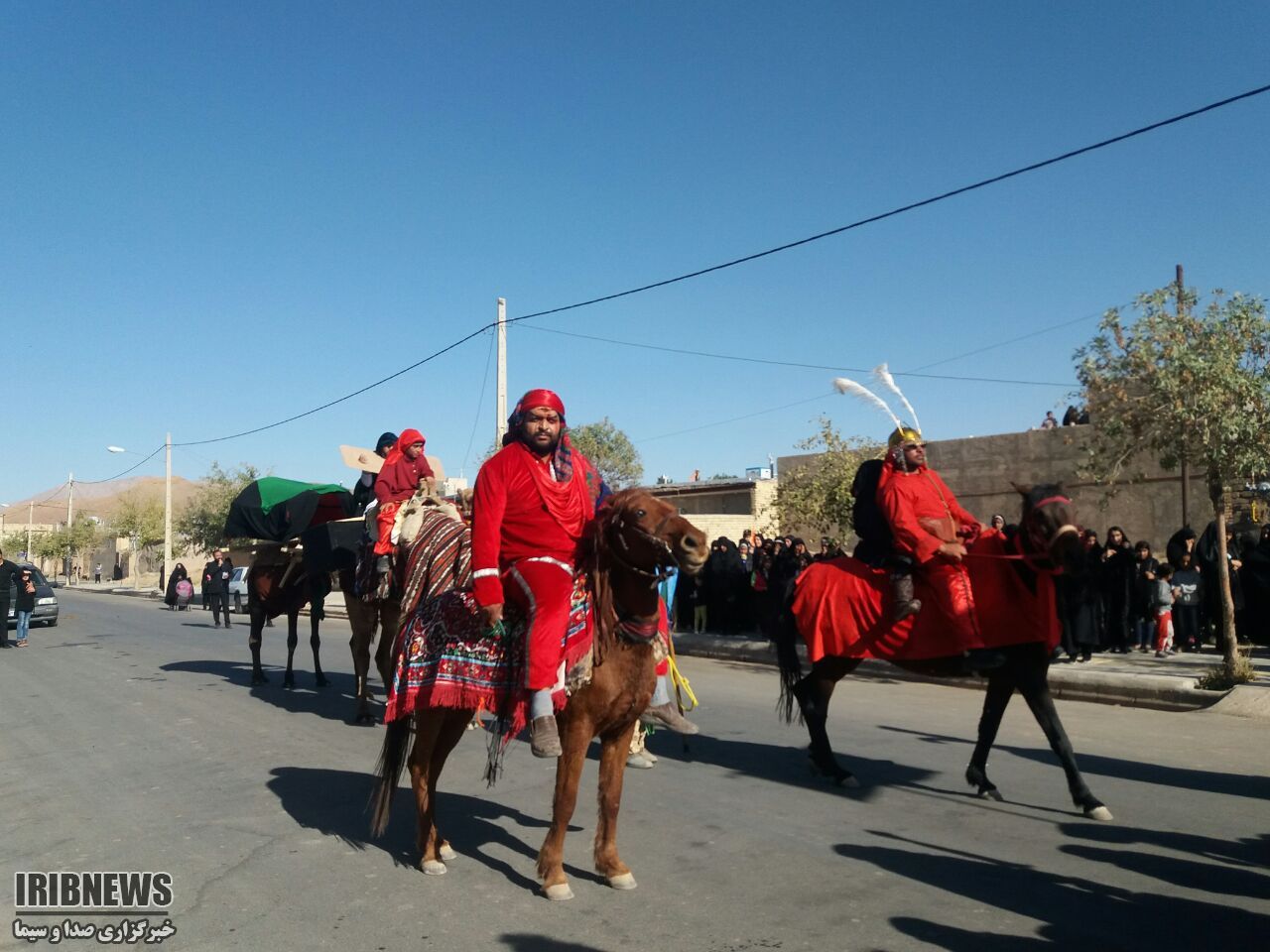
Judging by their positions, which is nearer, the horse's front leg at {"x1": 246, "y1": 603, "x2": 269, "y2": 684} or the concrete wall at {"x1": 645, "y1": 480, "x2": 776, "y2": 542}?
the horse's front leg at {"x1": 246, "y1": 603, "x2": 269, "y2": 684}

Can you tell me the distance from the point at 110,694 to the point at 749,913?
34.4 feet

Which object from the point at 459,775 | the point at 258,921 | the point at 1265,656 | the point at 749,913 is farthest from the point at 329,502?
the point at 1265,656

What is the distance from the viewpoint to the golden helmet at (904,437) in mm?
7543

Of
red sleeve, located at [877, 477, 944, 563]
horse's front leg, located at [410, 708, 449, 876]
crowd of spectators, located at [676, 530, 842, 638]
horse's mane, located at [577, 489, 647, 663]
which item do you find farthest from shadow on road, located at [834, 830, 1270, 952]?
crowd of spectators, located at [676, 530, 842, 638]

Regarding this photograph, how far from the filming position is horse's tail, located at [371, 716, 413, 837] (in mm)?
5648

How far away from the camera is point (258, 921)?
4.61 meters

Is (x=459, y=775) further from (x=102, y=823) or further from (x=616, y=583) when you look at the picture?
(x=616, y=583)

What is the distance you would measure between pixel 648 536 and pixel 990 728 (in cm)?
346

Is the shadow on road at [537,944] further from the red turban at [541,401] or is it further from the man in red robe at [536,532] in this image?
the red turban at [541,401]

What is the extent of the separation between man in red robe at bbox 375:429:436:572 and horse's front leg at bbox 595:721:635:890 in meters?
4.15

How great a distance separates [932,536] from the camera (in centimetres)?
701

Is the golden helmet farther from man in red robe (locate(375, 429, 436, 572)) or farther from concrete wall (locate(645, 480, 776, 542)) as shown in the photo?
concrete wall (locate(645, 480, 776, 542))

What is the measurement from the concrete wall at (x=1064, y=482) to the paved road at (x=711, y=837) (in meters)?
12.4

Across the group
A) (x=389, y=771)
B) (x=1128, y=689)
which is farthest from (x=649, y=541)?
(x=1128, y=689)
